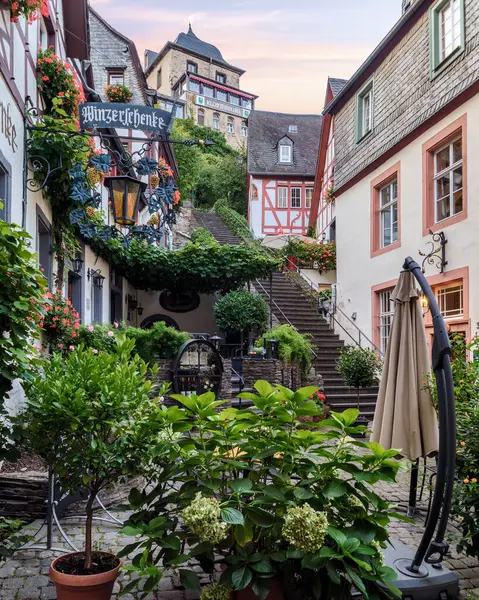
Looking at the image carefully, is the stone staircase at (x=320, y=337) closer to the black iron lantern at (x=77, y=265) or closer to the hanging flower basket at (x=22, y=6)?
the black iron lantern at (x=77, y=265)

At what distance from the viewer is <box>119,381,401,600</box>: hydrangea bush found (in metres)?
2.81

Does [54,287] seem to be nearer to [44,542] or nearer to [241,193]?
[44,542]

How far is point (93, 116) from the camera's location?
708 centimetres

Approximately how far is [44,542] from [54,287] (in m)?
4.41

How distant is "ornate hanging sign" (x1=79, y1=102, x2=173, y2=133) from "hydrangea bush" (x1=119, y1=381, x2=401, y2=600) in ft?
15.8

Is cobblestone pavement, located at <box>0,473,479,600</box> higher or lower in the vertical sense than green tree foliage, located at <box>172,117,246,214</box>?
lower

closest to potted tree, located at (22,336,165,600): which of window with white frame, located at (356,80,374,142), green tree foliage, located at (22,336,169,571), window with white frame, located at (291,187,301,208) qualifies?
green tree foliage, located at (22,336,169,571)

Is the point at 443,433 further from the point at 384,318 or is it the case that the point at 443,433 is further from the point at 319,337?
the point at 319,337

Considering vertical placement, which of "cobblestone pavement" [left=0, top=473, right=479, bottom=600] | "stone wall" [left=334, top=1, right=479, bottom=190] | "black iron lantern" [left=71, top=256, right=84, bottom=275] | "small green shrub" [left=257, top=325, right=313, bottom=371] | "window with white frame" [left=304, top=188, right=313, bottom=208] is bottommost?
"cobblestone pavement" [left=0, top=473, right=479, bottom=600]

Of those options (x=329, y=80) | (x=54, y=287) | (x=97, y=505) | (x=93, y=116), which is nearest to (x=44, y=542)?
(x=97, y=505)

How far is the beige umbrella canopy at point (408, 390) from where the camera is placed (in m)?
4.81

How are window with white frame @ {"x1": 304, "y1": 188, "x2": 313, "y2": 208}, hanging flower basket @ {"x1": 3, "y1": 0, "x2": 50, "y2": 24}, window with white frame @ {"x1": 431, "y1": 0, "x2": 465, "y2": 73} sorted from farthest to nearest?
window with white frame @ {"x1": 304, "y1": 188, "x2": 313, "y2": 208}, window with white frame @ {"x1": 431, "y1": 0, "x2": 465, "y2": 73}, hanging flower basket @ {"x1": 3, "y1": 0, "x2": 50, "y2": 24}

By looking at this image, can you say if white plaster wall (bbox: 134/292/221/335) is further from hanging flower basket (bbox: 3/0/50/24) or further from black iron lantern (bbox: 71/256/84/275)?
hanging flower basket (bbox: 3/0/50/24)

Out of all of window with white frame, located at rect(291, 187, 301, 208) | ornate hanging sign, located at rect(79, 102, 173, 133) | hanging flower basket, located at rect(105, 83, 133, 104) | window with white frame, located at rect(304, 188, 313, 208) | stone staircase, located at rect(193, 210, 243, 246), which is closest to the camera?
ornate hanging sign, located at rect(79, 102, 173, 133)
